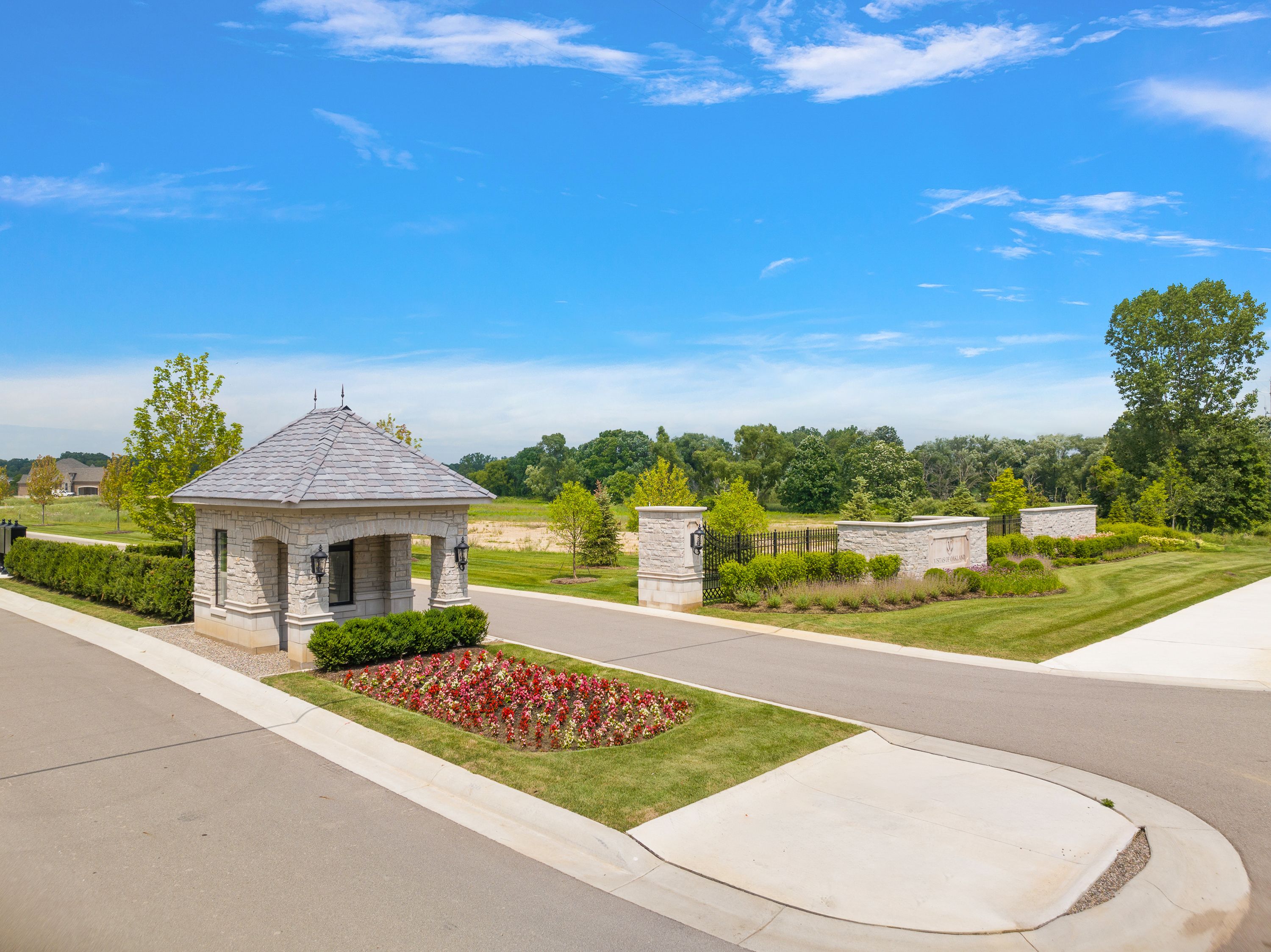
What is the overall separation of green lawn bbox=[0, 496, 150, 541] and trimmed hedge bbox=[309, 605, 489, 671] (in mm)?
30859

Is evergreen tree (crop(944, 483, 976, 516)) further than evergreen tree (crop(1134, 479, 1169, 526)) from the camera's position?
Yes

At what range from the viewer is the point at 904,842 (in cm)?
673

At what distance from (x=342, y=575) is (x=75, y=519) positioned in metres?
63.5

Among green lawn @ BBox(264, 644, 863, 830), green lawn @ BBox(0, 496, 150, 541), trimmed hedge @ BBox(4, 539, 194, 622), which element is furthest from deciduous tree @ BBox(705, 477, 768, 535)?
green lawn @ BBox(0, 496, 150, 541)

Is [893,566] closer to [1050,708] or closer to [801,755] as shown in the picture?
[1050,708]

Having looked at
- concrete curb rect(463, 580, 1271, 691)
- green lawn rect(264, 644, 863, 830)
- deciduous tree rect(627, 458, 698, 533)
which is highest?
deciduous tree rect(627, 458, 698, 533)

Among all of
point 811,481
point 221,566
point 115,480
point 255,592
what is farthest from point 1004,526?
point 811,481

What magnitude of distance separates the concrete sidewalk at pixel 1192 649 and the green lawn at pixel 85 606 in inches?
770

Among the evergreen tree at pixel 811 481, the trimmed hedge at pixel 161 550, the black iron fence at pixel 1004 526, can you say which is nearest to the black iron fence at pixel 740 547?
the black iron fence at pixel 1004 526

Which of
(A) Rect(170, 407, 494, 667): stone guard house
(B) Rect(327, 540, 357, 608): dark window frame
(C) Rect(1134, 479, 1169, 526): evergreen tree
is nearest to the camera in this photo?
(A) Rect(170, 407, 494, 667): stone guard house

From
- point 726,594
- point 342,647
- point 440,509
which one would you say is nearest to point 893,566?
point 726,594

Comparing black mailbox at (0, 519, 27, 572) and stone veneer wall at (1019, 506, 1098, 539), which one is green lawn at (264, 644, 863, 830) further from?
stone veneer wall at (1019, 506, 1098, 539)

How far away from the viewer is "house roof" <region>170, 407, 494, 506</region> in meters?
13.4

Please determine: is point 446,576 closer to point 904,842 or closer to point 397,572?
point 397,572
